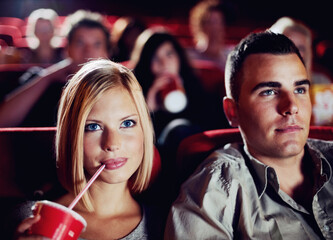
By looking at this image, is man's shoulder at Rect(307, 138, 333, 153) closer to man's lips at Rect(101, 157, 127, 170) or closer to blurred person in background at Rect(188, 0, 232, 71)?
man's lips at Rect(101, 157, 127, 170)

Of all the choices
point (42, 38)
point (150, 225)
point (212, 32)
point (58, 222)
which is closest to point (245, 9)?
point (212, 32)

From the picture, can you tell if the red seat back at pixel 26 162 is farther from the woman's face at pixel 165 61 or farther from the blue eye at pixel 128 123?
the woman's face at pixel 165 61

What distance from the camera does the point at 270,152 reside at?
100cm

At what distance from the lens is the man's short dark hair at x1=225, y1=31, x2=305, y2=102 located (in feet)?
3.42

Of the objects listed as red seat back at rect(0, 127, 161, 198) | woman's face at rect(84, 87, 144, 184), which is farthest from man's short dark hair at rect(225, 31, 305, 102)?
red seat back at rect(0, 127, 161, 198)

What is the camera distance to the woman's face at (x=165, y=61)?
2.06 m

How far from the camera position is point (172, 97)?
77.1 inches

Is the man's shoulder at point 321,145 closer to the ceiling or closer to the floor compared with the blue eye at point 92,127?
closer to the floor

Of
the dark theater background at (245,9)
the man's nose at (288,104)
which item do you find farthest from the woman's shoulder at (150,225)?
the dark theater background at (245,9)

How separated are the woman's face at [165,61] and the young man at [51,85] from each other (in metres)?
0.28

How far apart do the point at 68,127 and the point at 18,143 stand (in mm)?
192

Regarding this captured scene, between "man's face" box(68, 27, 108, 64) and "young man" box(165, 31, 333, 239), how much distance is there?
1022 millimetres

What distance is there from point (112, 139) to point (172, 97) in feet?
3.61

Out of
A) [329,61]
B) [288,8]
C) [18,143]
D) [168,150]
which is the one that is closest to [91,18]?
[168,150]
